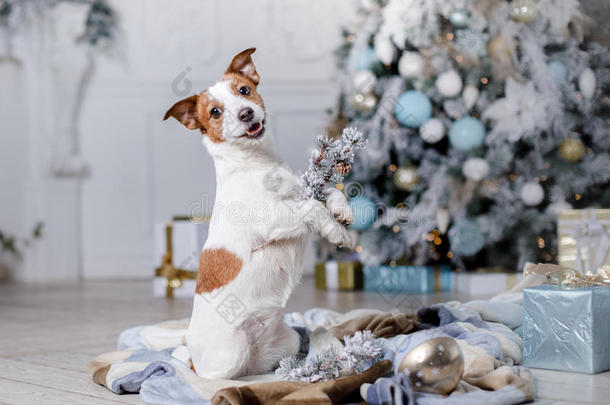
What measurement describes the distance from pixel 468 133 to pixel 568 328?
166 cm

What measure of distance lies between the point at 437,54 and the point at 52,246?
301 cm

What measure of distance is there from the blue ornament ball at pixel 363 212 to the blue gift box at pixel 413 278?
0.24m

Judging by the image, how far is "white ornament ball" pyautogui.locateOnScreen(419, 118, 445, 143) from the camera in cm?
338

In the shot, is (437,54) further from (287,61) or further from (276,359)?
(276,359)

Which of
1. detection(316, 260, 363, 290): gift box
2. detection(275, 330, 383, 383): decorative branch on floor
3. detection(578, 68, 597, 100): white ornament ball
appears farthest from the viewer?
detection(316, 260, 363, 290): gift box

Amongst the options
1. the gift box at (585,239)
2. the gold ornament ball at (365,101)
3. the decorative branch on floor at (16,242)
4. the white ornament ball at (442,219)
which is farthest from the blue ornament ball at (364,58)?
the decorative branch on floor at (16,242)

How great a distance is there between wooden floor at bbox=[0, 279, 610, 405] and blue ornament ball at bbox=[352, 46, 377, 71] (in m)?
1.13

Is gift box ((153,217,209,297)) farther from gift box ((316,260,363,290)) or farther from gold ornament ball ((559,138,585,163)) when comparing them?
gold ornament ball ((559,138,585,163))

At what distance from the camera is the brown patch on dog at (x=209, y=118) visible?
1648 mm

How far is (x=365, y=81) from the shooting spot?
358 centimetres

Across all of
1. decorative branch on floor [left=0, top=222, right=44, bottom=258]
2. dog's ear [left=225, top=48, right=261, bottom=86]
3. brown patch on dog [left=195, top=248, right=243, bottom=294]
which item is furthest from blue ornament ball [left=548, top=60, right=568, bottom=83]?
decorative branch on floor [left=0, top=222, right=44, bottom=258]

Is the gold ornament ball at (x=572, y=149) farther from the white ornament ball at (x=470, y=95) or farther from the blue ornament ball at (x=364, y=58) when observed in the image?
the blue ornament ball at (x=364, y=58)

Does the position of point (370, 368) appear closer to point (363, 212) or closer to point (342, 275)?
point (363, 212)

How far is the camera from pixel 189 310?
3268 millimetres
